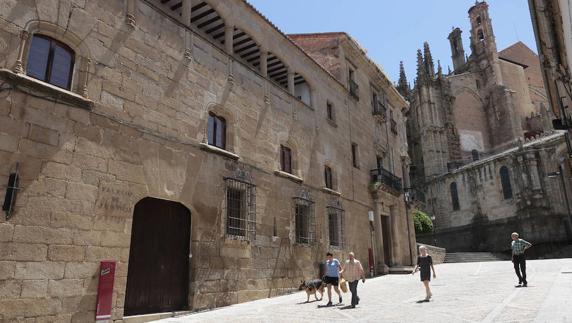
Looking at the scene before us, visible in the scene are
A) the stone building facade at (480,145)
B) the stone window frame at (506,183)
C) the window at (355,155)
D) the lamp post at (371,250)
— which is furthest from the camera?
the stone window frame at (506,183)

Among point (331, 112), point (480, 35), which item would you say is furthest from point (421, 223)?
point (480, 35)

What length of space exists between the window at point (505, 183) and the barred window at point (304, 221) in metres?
28.3

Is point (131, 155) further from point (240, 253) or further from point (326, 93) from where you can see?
point (326, 93)

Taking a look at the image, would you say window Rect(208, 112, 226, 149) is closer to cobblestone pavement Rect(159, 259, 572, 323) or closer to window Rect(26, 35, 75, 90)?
window Rect(26, 35, 75, 90)

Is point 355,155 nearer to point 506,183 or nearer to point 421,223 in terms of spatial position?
point 421,223

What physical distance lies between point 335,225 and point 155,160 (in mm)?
9355

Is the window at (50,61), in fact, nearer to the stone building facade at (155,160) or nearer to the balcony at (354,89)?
the stone building facade at (155,160)

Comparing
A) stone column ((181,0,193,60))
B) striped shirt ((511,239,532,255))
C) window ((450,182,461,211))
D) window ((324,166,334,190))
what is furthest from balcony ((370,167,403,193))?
window ((450,182,461,211))

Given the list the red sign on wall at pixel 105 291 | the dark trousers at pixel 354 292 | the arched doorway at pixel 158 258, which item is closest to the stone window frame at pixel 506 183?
the dark trousers at pixel 354 292

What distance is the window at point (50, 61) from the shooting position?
755 centimetres

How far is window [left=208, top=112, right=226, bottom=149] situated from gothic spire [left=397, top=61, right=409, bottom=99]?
46.8 meters

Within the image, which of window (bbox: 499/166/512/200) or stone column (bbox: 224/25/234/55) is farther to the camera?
window (bbox: 499/166/512/200)

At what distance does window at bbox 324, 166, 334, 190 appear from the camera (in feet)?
56.5

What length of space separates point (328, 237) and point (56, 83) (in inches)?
435
